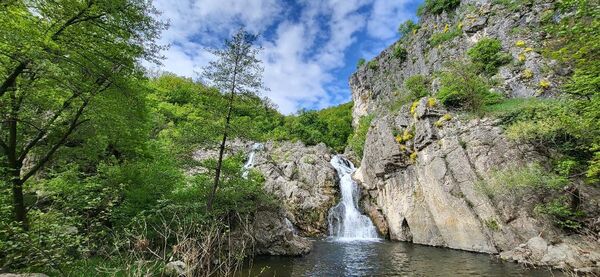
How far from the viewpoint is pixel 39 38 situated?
20.2ft

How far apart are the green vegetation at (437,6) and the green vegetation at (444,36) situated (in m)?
3.14

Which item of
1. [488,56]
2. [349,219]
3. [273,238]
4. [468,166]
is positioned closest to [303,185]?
[349,219]

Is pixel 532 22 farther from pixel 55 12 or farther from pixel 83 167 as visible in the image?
pixel 83 167

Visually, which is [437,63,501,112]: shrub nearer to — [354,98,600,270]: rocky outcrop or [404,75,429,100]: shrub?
[354,98,600,270]: rocky outcrop

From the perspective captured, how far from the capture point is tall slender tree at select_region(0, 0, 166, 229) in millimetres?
6344

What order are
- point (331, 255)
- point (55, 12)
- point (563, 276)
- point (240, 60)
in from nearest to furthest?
point (55, 12) < point (563, 276) < point (240, 60) < point (331, 255)

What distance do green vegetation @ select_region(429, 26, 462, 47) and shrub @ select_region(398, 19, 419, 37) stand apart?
17.0 ft

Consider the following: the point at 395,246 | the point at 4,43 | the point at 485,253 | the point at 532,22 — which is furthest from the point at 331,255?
the point at 532,22

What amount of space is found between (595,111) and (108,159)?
1901 cm

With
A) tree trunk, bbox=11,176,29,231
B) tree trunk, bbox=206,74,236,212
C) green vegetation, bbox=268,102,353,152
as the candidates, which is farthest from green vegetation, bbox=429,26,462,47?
tree trunk, bbox=11,176,29,231

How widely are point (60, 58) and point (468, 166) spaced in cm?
1992

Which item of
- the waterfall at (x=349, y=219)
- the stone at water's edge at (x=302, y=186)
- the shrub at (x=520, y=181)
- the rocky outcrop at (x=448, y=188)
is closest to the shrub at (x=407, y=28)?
the rocky outcrop at (x=448, y=188)

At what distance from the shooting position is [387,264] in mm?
14867

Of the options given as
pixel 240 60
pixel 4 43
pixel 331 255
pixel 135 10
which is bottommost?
pixel 331 255
